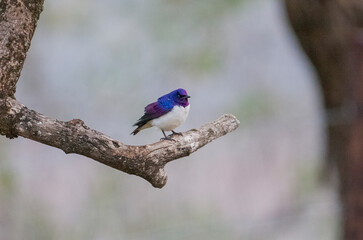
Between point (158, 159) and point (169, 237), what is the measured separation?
6.37 m

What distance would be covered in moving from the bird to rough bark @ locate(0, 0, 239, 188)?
6 cm

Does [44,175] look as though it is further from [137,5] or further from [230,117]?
[230,117]

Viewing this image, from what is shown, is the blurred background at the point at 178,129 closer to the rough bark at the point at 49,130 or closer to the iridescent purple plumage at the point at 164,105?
the iridescent purple plumage at the point at 164,105

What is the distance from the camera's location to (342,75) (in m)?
6.94

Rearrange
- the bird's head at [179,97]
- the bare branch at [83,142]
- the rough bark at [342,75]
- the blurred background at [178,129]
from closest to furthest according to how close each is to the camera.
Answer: the bare branch at [83,142], the bird's head at [179,97], the rough bark at [342,75], the blurred background at [178,129]

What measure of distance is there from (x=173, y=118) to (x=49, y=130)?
1.37 feet

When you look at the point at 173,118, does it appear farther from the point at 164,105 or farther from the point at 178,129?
the point at 178,129

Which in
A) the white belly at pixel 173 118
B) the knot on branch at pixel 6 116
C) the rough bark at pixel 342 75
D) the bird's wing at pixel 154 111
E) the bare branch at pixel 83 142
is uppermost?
the rough bark at pixel 342 75

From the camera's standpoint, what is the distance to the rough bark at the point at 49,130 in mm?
2355

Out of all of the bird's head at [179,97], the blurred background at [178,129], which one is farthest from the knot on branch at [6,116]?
the blurred background at [178,129]

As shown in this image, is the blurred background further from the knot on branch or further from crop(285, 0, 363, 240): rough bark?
the knot on branch

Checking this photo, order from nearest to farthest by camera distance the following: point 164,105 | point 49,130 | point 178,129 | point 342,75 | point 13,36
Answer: point 49,130, point 13,36, point 164,105, point 178,129, point 342,75

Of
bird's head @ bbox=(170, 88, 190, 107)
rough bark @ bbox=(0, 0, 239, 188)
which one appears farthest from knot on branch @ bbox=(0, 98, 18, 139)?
bird's head @ bbox=(170, 88, 190, 107)

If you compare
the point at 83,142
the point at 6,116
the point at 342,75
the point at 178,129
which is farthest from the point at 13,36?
the point at 342,75
